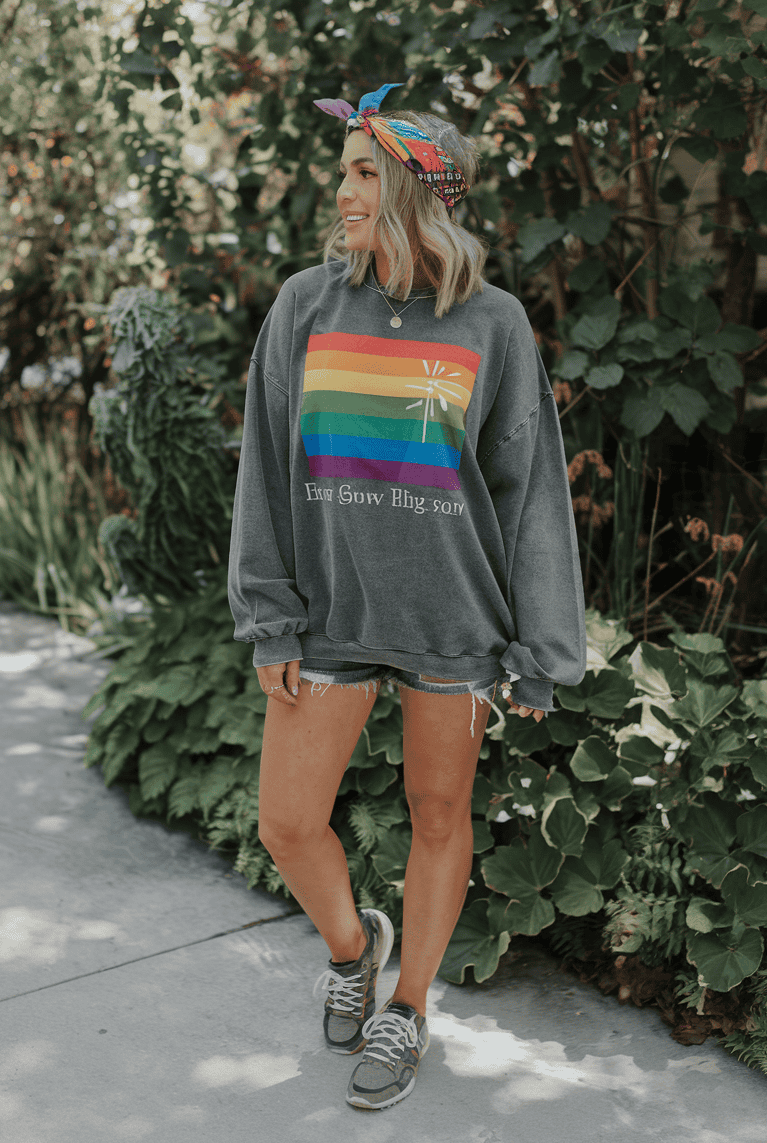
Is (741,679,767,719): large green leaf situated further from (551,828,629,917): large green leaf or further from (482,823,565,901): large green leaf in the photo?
(482,823,565,901): large green leaf

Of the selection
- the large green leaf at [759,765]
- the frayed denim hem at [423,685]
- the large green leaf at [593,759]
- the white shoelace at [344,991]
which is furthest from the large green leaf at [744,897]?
the white shoelace at [344,991]

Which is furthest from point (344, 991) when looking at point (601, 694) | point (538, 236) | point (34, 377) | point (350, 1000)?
Result: point (34, 377)

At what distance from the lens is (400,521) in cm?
182

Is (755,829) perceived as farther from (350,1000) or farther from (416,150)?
(416,150)

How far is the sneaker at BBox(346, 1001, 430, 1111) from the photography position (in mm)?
1991

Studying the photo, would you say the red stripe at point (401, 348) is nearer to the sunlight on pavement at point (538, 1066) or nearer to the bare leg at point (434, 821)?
the bare leg at point (434, 821)

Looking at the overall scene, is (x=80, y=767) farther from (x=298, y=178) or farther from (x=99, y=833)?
(x=298, y=178)

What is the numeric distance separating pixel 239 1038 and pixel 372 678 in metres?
0.91

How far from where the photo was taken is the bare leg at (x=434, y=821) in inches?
76.6

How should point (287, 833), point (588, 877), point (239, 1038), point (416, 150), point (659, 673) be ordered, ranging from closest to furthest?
1. point (416, 150)
2. point (287, 833)
3. point (239, 1038)
4. point (588, 877)
5. point (659, 673)

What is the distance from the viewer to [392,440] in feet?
5.86

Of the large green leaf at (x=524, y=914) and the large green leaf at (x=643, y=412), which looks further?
the large green leaf at (x=643, y=412)

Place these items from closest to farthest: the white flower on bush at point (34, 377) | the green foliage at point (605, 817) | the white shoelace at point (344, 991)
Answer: the white shoelace at point (344, 991), the green foliage at point (605, 817), the white flower on bush at point (34, 377)

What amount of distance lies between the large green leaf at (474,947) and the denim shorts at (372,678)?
736mm
